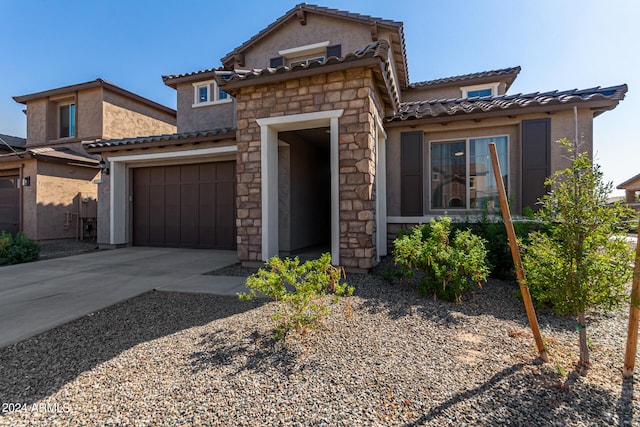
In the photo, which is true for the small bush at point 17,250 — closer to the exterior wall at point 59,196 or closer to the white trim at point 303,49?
the exterior wall at point 59,196

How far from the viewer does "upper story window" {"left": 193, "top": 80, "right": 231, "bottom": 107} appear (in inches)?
428

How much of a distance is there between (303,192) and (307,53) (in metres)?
4.24

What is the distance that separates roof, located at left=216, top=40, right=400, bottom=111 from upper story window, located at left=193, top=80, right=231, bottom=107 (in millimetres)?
5521

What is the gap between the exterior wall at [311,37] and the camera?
830 centimetres

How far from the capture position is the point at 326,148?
31.4 feet

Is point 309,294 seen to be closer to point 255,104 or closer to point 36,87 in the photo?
point 255,104

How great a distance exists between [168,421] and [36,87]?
1787cm

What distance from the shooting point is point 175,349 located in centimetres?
281

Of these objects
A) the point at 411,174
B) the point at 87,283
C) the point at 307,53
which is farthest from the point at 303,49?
the point at 87,283

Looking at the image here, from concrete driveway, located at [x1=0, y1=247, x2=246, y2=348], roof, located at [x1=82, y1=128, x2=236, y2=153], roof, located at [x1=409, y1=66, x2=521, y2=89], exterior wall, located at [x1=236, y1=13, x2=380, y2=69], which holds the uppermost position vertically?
exterior wall, located at [x1=236, y1=13, x2=380, y2=69]

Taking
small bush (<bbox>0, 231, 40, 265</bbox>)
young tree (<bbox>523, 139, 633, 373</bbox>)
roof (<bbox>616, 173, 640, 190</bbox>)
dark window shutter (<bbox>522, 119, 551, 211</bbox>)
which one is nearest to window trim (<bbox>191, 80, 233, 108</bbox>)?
small bush (<bbox>0, 231, 40, 265</bbox>)

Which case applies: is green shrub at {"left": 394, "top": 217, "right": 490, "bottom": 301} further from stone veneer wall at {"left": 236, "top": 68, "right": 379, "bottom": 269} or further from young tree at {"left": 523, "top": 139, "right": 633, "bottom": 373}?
young tree at {"left": 523, "top": 139, "right": 633, "bottom": 373}

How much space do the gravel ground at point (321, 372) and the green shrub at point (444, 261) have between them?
0.42 metres

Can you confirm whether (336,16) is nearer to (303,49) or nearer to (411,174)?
(303,49)
